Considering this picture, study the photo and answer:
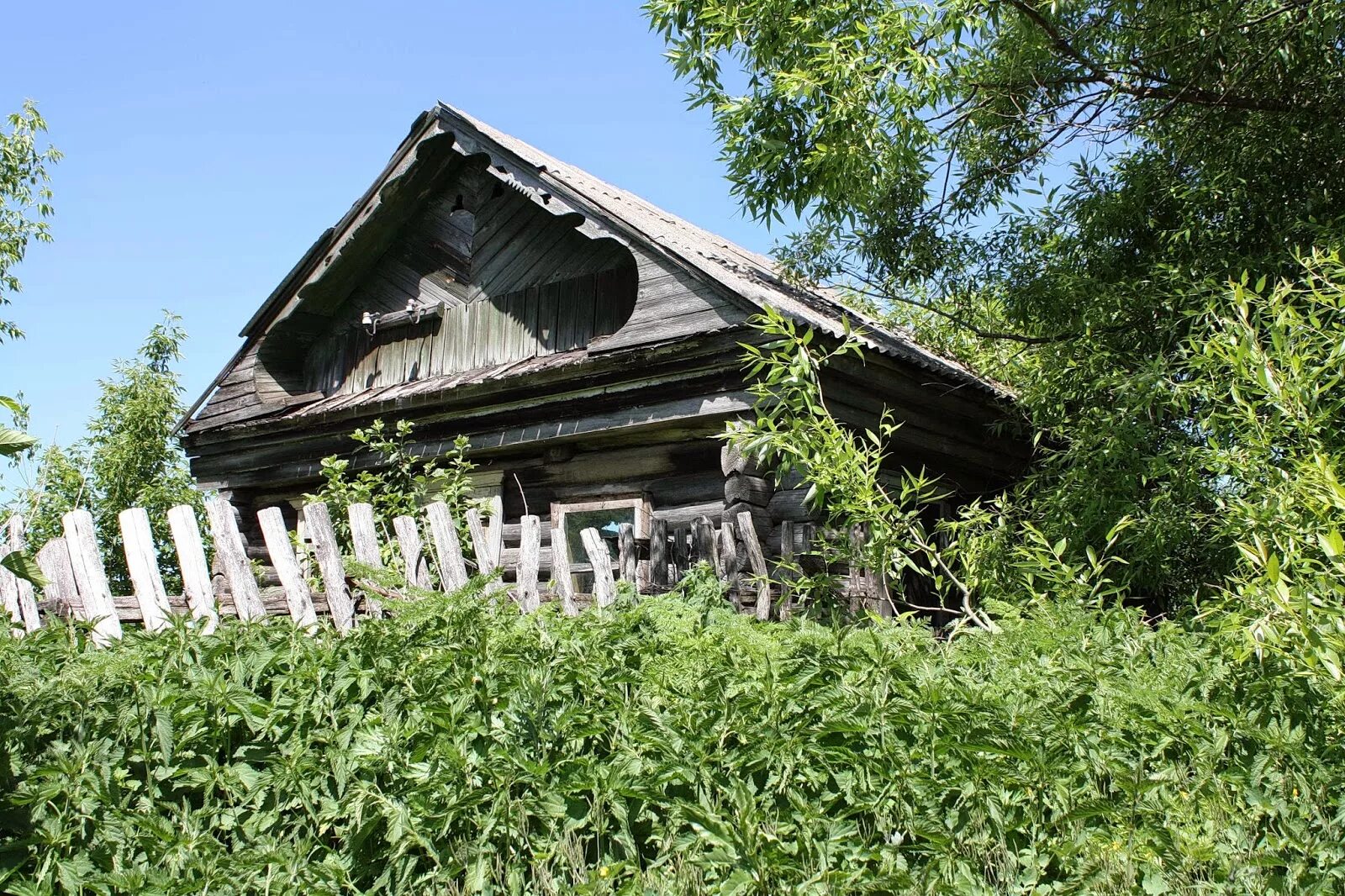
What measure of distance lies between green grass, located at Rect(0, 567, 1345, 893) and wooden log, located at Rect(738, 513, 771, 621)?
2395mm

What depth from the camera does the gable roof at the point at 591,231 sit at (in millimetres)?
8414

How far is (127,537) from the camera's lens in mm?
5234

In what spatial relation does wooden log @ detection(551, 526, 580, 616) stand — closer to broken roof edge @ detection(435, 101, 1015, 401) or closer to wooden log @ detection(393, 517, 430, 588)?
wooden log @ detection(393, 517, 430, 588)

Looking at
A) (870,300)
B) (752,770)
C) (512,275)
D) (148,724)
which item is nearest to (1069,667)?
(752,770)

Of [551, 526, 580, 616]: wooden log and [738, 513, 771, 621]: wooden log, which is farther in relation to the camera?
[738, 513, 771, 621]: wooden log

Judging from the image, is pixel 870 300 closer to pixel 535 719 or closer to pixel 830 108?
pixel 830 108

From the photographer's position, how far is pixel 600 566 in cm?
618

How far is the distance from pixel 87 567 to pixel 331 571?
1.13m

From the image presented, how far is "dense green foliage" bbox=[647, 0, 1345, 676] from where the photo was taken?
705 cm

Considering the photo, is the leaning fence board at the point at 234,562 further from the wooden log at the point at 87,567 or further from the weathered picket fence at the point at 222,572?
the wooden log at the point at 87,567

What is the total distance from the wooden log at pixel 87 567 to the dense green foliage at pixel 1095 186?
4.40m

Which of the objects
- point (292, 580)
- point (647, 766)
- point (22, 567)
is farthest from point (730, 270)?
point (22, 567)

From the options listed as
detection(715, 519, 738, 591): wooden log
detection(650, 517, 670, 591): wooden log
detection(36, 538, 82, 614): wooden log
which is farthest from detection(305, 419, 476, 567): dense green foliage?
detection(36, 538, 82, 614): wooden log

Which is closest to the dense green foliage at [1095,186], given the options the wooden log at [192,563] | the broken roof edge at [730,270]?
the broken roof edge at [730,270]
